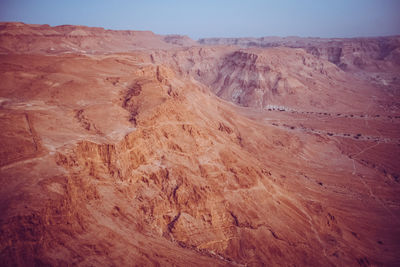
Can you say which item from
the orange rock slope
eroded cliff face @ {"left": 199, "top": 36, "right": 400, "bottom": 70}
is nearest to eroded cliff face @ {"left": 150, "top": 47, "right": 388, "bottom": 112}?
eroded cliff face @ {"left": 199, "top": 36, "right": 400, "bottom": 70}

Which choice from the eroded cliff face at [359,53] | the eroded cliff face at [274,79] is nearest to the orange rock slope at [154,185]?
the eroded cliff face at [274,79]

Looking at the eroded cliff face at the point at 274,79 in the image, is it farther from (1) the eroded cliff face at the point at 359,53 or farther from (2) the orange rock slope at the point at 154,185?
(2) the orange rock slope at the point at 154,185

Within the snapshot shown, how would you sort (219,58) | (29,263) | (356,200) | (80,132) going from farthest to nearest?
(219,58)
(356,200)
(80,132)
(29,263)

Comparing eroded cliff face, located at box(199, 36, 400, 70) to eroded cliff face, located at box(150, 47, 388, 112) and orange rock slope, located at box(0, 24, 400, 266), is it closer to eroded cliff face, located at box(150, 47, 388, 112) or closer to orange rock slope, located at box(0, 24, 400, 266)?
eroded cliff face, located at box(150, 47, 388, 112)

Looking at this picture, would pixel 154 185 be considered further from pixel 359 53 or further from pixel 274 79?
pixel 359 53

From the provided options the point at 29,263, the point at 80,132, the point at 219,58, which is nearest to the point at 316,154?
the point at 80,132

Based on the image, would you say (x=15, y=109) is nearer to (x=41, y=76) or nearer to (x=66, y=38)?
(x=41, y=76)

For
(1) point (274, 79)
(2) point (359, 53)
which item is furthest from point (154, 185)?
(2) point (359, 53)

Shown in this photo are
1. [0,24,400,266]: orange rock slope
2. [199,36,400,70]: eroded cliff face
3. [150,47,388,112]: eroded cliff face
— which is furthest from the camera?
[199,36,400,70]: eroded cliff face
